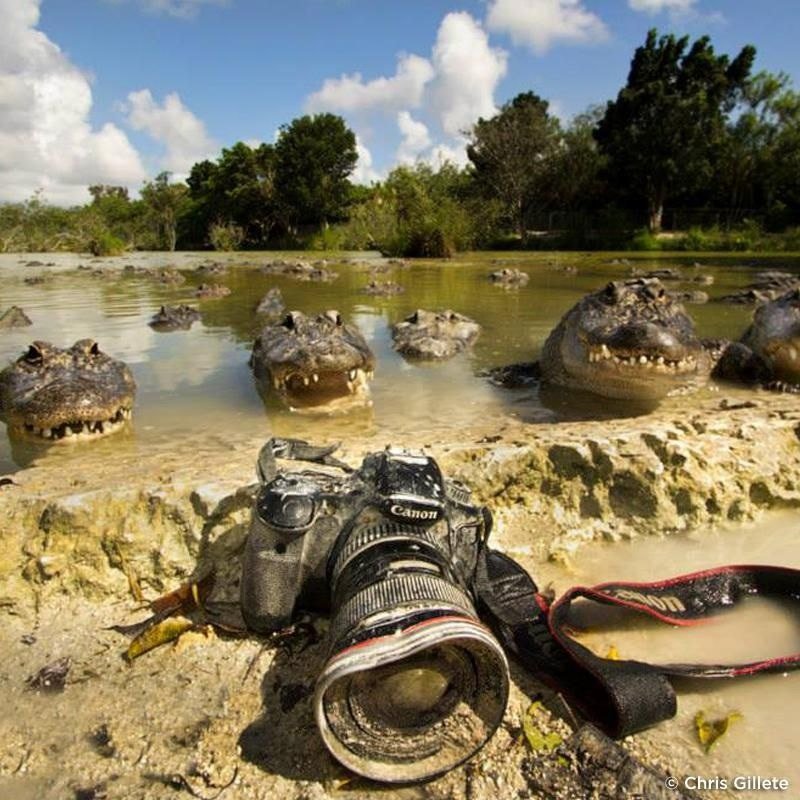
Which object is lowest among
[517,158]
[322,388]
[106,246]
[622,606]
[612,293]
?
[106,246]

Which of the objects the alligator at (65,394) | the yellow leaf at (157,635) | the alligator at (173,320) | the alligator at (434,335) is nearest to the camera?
the yellow leaf at (157,635)

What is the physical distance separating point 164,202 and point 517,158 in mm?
32631

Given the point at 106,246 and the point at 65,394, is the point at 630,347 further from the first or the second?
the point at 106,246

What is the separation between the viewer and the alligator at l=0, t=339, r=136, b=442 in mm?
3803

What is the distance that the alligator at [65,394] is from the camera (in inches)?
150

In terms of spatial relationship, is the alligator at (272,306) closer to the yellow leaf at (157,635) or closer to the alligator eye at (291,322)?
the alligator eye at (291,322)

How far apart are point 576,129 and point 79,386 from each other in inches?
1589

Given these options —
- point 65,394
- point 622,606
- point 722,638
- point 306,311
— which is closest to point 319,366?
point 65,394

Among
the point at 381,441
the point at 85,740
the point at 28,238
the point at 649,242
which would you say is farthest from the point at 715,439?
the point at 28,238

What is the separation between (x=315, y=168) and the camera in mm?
44844

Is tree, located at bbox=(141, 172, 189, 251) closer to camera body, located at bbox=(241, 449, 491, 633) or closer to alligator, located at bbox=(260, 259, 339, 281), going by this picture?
alligator, located at bbox=(260, 259, 339, 281)

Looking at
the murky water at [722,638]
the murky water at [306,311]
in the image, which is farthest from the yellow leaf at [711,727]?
the murky water at [306,311]

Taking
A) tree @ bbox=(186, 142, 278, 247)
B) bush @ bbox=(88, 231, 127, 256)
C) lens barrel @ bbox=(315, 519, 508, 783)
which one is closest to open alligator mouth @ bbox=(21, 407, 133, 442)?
lens barrel @ bbox=(315, 519, 508, 783)

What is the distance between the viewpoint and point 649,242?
100.0 feet
